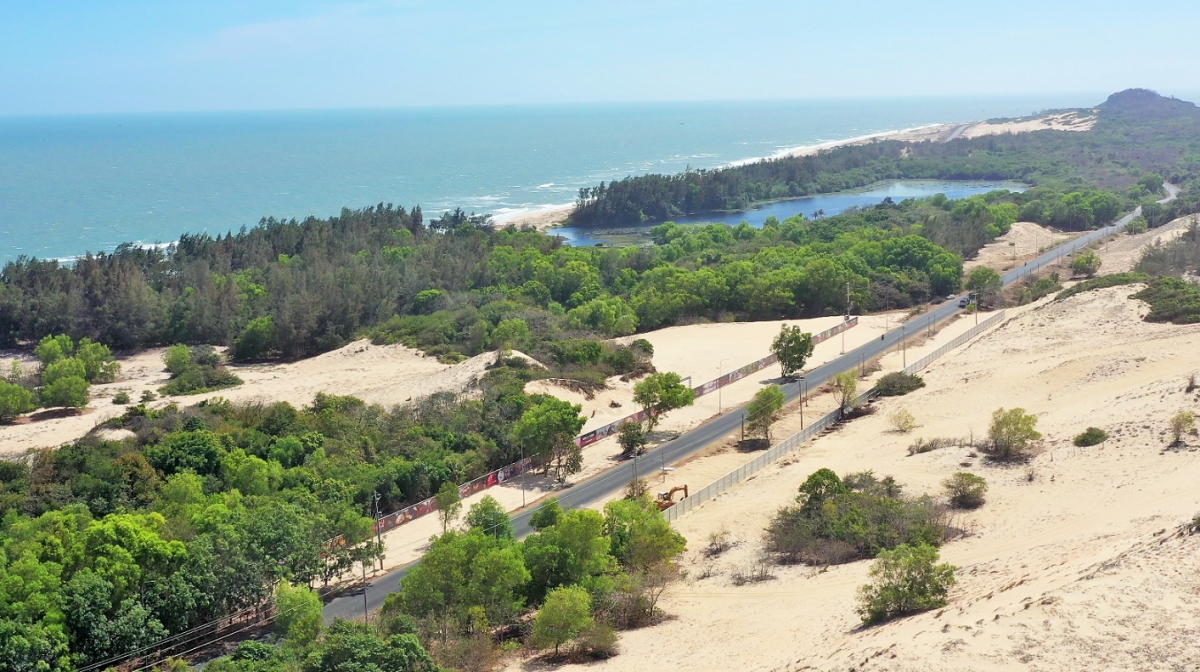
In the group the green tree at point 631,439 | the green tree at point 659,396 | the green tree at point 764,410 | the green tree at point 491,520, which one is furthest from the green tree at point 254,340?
the green tree at point 491,520

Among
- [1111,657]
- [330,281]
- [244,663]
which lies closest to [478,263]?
[330,281]

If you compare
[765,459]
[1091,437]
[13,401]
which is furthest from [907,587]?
[13,401]

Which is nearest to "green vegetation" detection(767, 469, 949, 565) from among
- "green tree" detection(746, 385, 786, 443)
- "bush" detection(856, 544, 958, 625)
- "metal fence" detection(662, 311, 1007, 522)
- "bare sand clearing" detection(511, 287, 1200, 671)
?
"bare sand clearing" detection(511, 287, 1200, 671)

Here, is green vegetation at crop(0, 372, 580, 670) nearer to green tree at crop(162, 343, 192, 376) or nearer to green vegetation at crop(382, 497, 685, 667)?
green vegetation at crop(382, 497, 685, 667)

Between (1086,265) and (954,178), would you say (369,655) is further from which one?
(954,178)

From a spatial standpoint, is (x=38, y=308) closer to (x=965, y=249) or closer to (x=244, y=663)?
(x=244, y=663)
